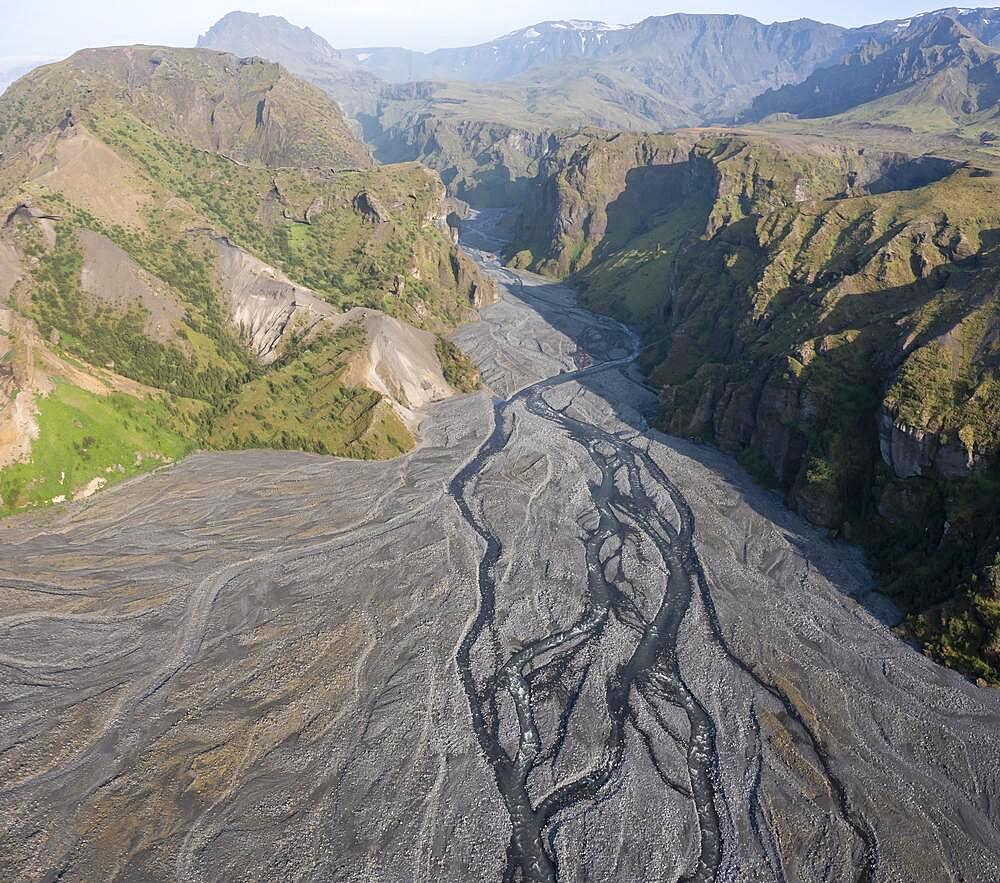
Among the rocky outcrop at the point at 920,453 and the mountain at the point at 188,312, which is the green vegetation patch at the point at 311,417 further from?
the rocky outcrop at the point at 920,453

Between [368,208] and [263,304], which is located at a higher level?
[368,208]

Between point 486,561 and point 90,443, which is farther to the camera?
point 90,443

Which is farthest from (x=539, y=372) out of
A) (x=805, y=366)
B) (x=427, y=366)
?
(x=805, y=366)

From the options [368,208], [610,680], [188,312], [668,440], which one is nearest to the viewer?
[610,680]

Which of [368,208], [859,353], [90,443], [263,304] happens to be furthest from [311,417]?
[368,208]

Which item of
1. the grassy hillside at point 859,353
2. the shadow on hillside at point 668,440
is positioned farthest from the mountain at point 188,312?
the grassy hillside at point 859,353

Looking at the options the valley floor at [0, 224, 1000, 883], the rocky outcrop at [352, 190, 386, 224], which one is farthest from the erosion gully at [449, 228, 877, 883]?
the rocky outcrop at [352, 190, 386, 224]

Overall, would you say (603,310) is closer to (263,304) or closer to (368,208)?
(368,208)

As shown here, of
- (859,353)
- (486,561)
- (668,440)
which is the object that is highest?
(859,353)
